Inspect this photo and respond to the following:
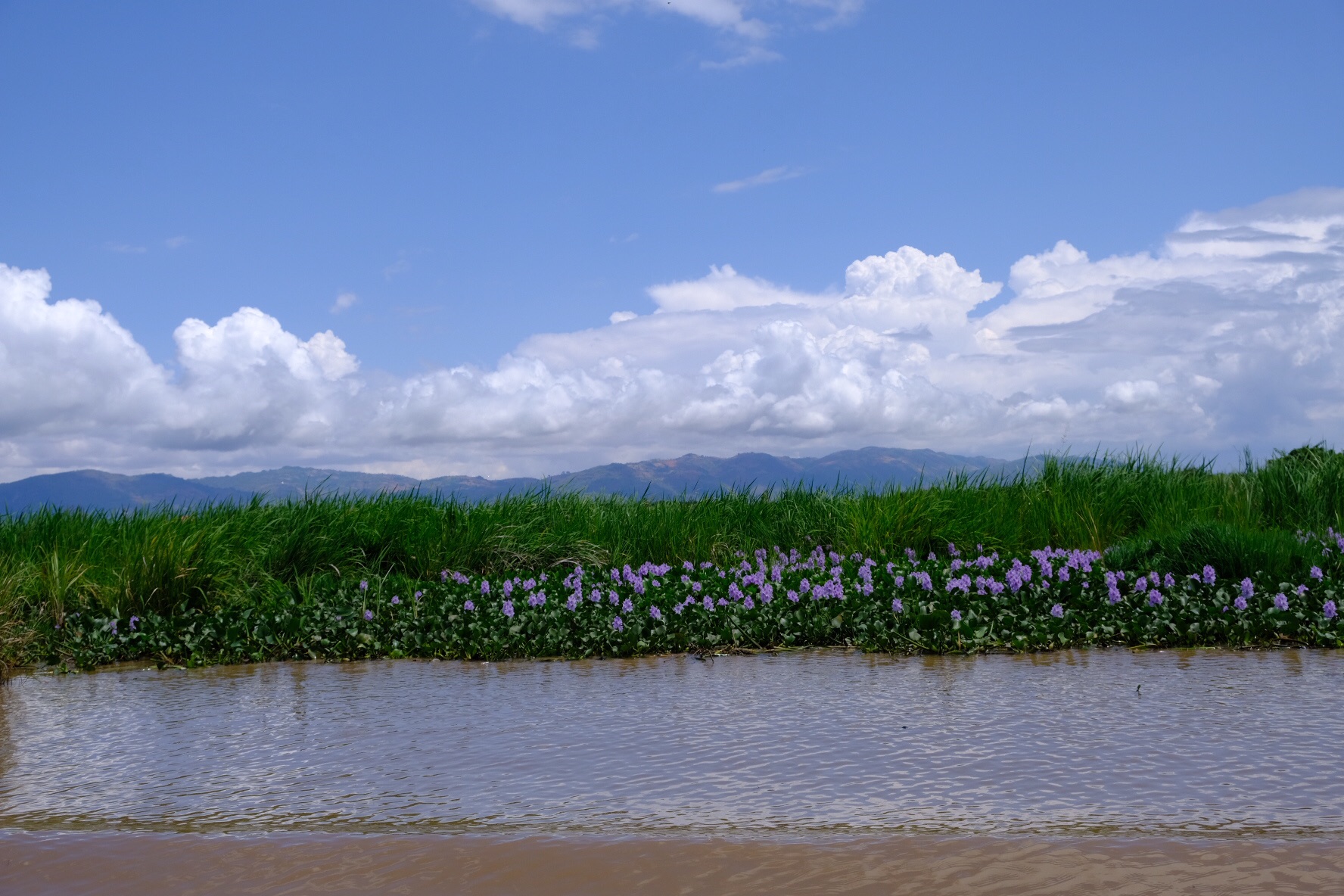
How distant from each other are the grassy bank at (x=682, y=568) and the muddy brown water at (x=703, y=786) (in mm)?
1240

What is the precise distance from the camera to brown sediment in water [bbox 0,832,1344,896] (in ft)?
9.36

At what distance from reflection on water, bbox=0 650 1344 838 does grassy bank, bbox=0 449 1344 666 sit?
2.83 feet

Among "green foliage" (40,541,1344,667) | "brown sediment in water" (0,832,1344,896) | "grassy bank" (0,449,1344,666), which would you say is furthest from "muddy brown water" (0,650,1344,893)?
"grassy bank" (0,449,1344,666)

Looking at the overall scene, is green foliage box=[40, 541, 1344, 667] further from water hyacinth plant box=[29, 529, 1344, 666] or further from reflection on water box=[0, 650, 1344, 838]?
reflection on water box=[0, 650, 1344, 838]

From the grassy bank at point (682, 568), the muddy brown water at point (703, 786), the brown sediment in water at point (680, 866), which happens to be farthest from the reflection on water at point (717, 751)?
the grassy bank at point (682, 568)

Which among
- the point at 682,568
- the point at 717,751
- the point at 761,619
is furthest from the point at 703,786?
the point at 682,568

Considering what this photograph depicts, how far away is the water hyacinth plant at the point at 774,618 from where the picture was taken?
692 centimetres

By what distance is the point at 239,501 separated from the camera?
36.2 ft

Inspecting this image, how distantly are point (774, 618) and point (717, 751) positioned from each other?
3.19m

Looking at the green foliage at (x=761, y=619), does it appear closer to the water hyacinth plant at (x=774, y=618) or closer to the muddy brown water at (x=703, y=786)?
the water hyacinth plant at (x=774, y=618)

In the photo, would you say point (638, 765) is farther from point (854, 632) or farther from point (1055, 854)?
point (854, 632)

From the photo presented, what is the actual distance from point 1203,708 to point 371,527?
A: 24.9 feet

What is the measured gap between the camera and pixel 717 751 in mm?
4180

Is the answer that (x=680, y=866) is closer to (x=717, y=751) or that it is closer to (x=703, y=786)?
(x=703, y=786)
